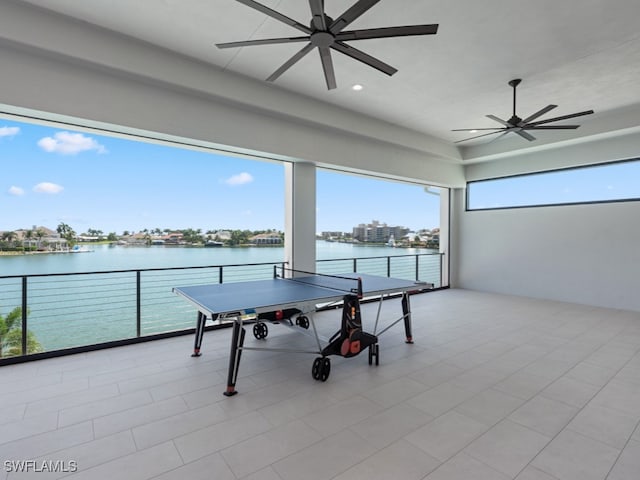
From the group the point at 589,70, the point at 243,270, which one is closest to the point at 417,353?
the point at 243,270

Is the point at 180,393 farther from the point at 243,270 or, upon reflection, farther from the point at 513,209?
the point at 513,209

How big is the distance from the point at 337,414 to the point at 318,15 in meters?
2.63

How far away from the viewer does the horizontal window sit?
5.23 metres

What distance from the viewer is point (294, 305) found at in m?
2.51

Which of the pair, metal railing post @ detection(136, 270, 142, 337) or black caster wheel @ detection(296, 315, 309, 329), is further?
black caster wheel @ detection(296, 315, 309, 329)

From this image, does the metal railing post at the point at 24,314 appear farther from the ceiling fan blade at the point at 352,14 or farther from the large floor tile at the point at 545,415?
the large floor tile at the point at 545,415

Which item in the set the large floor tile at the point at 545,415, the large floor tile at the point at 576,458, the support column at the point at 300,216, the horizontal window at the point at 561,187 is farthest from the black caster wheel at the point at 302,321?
the horizontal window at the point at 561,187

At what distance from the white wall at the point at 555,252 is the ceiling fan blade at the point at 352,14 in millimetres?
5820

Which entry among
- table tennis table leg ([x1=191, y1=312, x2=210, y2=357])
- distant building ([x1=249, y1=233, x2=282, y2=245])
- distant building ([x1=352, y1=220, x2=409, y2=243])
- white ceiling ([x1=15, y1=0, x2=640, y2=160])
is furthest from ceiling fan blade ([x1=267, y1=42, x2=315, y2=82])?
distant building ([x1=352, y1=220, x2=409, y2=243])

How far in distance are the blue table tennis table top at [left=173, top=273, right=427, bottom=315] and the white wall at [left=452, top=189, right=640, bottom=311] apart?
4029 millimetres

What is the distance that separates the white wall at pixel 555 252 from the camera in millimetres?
5215

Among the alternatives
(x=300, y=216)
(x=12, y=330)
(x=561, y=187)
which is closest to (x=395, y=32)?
(x=300, y=216)

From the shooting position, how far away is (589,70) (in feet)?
11.8

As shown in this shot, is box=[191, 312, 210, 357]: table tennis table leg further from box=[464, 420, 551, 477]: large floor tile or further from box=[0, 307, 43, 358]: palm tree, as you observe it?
box=[0, 307, 43, 358]: palm tree
